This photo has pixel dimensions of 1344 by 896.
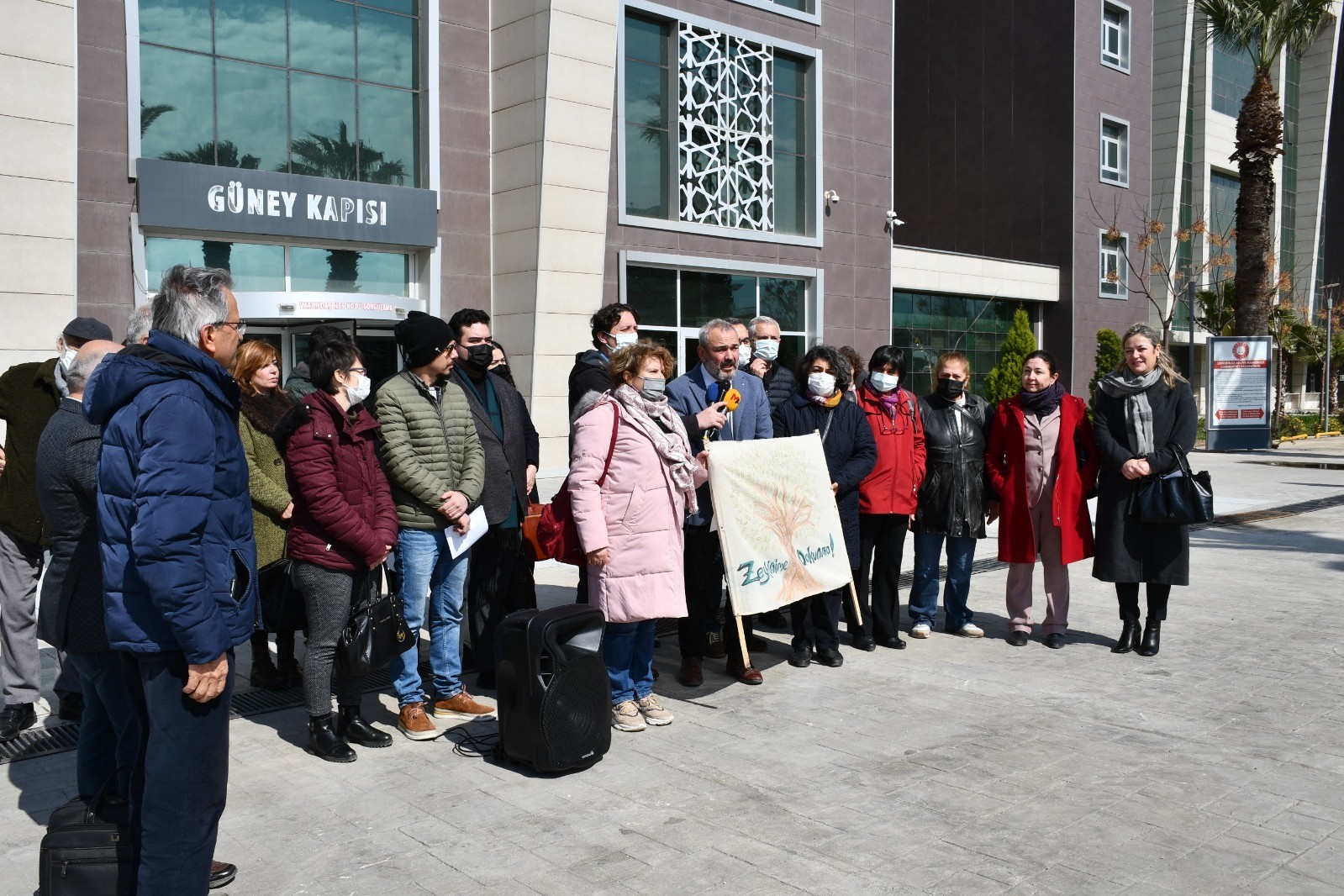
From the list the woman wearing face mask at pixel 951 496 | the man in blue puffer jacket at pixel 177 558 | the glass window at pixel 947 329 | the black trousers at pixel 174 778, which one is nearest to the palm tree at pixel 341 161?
the woman wearing face mask at pixel 951 496

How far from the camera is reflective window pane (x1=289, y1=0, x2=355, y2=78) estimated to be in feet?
51.1

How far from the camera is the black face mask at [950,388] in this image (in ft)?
26.1

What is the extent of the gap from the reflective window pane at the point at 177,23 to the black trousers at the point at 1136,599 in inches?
510

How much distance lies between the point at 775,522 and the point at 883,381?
1606mm

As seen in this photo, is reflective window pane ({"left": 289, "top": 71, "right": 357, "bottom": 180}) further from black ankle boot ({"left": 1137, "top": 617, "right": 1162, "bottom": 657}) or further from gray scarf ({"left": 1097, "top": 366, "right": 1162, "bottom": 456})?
black ankle boot ({"left": 1137, "top": 617, "right": 1162, "bottom": 657})

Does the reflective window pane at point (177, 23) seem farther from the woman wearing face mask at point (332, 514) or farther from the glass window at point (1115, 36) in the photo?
the glass window at point (1115, 36)

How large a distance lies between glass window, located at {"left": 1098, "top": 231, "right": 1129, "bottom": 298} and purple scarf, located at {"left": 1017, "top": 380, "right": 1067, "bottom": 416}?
27491 millimetres

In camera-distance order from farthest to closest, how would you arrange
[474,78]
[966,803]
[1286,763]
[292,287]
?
[474,78] < [292,287] < [1286,763] < [966,803]

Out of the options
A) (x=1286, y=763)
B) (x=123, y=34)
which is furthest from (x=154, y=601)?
(x=123, y=34)

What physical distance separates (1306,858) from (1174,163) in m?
38.4

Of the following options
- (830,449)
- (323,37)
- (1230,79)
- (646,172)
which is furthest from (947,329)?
(830,449)

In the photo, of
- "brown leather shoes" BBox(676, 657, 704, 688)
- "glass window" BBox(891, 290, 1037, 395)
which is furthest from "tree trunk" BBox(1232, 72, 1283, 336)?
"brown leather shoes" BBox(676, 657, 704, 688)

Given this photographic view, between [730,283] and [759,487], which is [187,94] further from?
[759,487]

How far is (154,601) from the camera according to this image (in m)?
3.33
